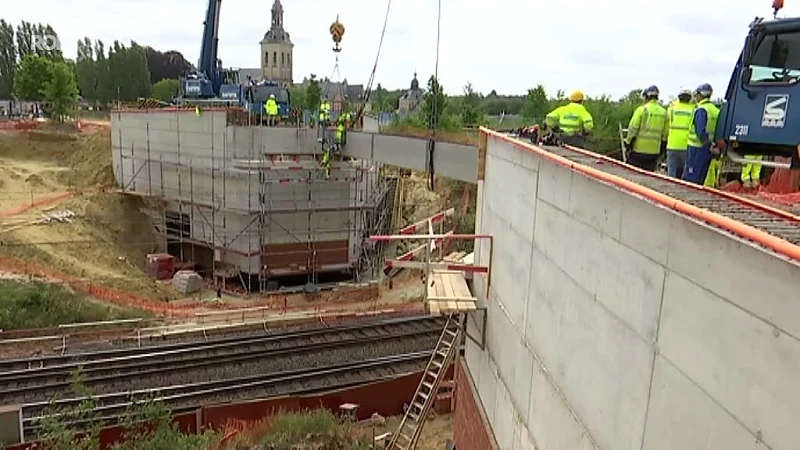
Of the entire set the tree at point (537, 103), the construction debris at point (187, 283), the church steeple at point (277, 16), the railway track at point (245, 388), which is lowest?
the construction debris at point (187, 283)

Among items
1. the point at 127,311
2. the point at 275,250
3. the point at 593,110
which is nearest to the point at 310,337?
the point at 127,311

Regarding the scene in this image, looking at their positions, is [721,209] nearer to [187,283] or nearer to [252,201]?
[252,201]

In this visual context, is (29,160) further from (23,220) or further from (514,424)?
(514,424)

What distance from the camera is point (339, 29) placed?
20.9m

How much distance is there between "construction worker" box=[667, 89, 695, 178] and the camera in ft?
28.0

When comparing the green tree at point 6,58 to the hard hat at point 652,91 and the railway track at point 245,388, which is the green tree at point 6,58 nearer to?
the railway track at point 245,388

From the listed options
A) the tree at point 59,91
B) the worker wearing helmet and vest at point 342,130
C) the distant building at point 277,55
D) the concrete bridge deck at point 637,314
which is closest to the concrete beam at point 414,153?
the worker wearing helmet and vest at point 342,130

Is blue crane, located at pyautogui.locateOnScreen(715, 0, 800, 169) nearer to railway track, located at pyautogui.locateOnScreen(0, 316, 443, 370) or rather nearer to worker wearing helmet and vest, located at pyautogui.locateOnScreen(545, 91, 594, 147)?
worker wearing helmet and vest, located at pyautogui.locateOnScreen(545, 91, 594, 147)

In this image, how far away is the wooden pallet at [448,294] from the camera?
330 inches

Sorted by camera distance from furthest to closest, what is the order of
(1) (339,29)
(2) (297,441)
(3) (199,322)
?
(1) (339,29) → (3) (199,322) → (2) (297,441)

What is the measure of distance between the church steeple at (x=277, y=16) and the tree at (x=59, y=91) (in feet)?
128

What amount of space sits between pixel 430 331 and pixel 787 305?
1466cm

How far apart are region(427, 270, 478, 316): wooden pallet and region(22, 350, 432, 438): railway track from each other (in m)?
5.42

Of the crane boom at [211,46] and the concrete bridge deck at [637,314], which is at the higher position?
the crane boom at [211,46]
